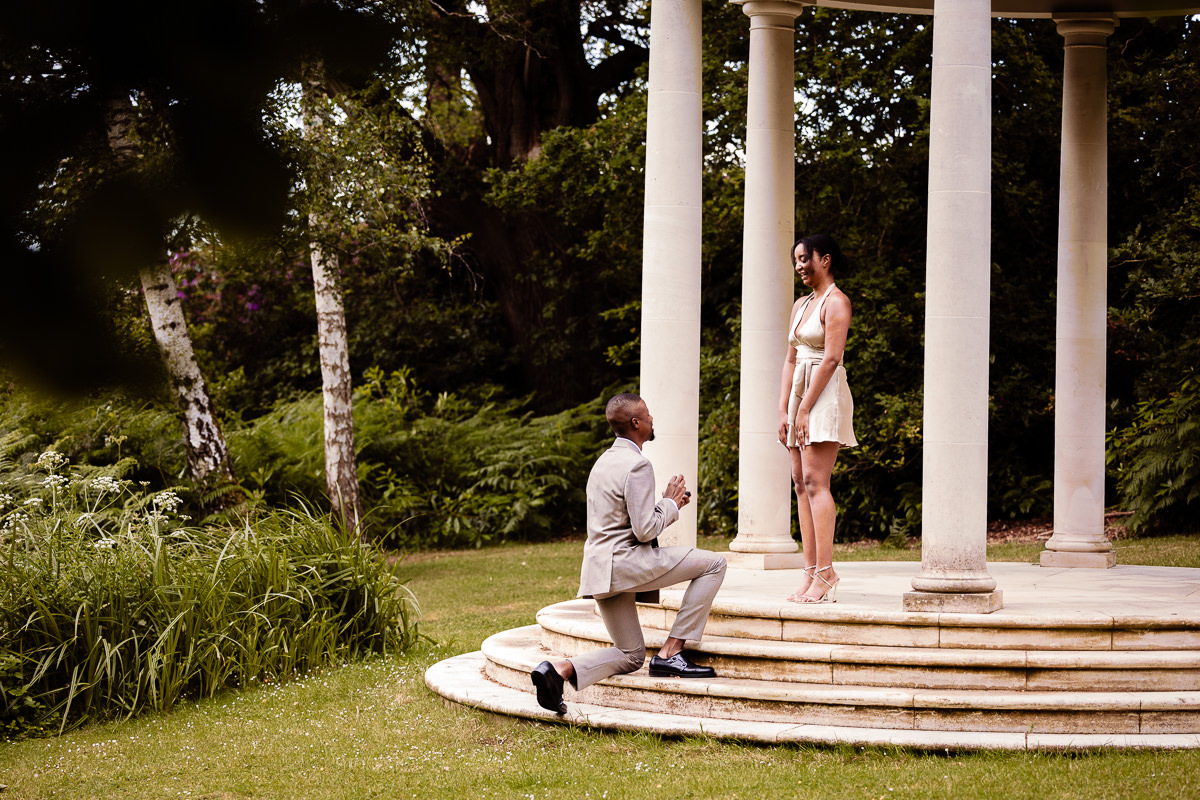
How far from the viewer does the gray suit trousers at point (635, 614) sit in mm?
7609

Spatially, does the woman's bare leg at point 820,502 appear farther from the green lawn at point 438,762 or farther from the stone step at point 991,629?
the green lawn at point 438,762

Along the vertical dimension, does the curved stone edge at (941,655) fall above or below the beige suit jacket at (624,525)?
below

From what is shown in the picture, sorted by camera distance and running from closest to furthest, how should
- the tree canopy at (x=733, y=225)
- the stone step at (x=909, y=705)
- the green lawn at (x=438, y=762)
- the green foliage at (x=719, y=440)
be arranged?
1. the green lawn at (x=438, y=762)
2. the stone step at (x=909, y=705)
3. the tree canopy at (x=733, y=225)
4. the green foliage at (x=719, y=440)

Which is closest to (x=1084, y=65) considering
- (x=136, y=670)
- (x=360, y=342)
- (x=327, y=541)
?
(x=327, y=541)

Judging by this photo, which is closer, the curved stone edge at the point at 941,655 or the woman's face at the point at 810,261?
the curved stone edge at the point at 941,655

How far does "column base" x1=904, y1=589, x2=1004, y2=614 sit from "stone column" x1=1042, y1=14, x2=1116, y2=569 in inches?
154

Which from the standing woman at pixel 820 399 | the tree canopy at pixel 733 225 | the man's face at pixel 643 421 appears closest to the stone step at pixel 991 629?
the standing woman at pixel 820 399

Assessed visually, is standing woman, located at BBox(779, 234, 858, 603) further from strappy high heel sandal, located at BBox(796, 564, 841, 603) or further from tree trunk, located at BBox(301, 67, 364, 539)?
tree trunk, located at BBox(301, 67, 364, 539)

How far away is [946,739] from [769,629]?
1593 mm

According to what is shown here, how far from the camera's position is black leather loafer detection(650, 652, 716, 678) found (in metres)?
7.71

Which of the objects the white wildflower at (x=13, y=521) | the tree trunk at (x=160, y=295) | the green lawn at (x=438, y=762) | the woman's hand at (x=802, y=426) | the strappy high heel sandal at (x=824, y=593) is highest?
the tree trunk at (x=160, y=295)

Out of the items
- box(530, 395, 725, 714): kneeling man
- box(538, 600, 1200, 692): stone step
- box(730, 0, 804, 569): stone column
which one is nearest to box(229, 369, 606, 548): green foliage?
box(730, 0, 804, 569): stone column

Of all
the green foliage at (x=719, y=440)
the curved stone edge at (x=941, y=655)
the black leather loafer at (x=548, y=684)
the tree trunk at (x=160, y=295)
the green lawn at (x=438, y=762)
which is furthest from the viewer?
the green foliage at (x=719, y=440)

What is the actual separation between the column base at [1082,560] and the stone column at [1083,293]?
0.01m
